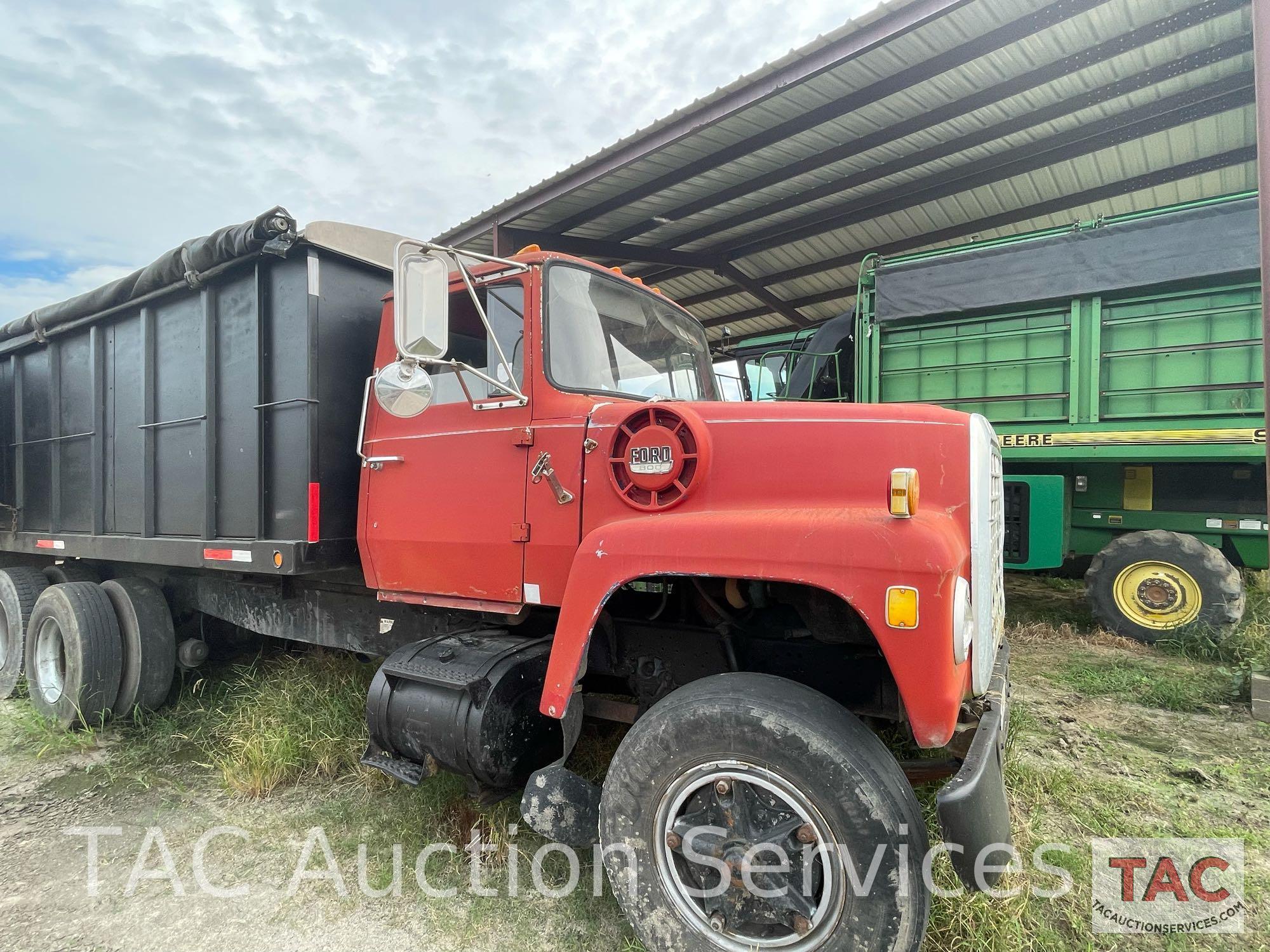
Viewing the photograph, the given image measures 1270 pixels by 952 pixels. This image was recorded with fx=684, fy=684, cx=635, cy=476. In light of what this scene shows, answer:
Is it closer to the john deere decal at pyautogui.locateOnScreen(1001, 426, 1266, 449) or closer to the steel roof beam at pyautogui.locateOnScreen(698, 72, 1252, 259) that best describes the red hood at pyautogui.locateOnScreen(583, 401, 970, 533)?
the john deere decal at pyautogui.locateOnScreen(1001, 426, 1266, 449)

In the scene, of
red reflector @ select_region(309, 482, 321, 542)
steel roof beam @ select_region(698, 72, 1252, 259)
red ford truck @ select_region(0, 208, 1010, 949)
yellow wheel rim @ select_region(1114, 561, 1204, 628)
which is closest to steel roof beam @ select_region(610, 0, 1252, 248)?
steel roof beam @ select_region(698, 72, 1252, 259)

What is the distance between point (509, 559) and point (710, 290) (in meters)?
8.89

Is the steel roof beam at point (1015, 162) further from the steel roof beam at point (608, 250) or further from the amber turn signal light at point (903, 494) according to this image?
the amber turn signal light at point (903, 494)

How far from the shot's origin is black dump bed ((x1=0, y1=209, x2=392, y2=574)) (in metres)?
3.20

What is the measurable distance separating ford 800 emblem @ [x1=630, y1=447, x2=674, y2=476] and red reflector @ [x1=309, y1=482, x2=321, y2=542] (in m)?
1.67

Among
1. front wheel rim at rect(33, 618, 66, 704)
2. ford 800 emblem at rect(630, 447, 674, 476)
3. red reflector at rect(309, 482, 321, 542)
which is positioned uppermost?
ford 800 emblem at rect(630, 447, 674, 476)

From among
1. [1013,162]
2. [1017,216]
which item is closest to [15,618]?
[1013,162]

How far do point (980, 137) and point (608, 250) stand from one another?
4.28m

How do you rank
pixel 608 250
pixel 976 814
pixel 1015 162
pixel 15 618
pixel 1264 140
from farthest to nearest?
pixel 608 250 < pixel 1015 162 < pixel 15 618 < pixel 1264 140 < pixel 976 814

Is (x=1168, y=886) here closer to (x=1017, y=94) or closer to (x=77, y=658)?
(x=77, y=658)

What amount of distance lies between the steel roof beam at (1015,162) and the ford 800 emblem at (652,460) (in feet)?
21.6

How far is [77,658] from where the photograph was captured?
158 inches

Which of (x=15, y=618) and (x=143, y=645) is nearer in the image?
(x=143, y=645)

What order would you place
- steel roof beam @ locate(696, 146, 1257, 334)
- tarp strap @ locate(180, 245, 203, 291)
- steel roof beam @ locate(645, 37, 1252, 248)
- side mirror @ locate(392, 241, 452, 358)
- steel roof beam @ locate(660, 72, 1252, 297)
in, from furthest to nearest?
1. steel roof beam @ locate(696, 146, 1257, 334)
2. steel roof beam @ locate(660, 72, 1252, 297)
3. steel roof beam @ locate(645, 37, 1252, 248)
4. tarp strap @ locate(180, 245, 203, 291)
5. side mirror @ locate(392, 241, 452, 358)
